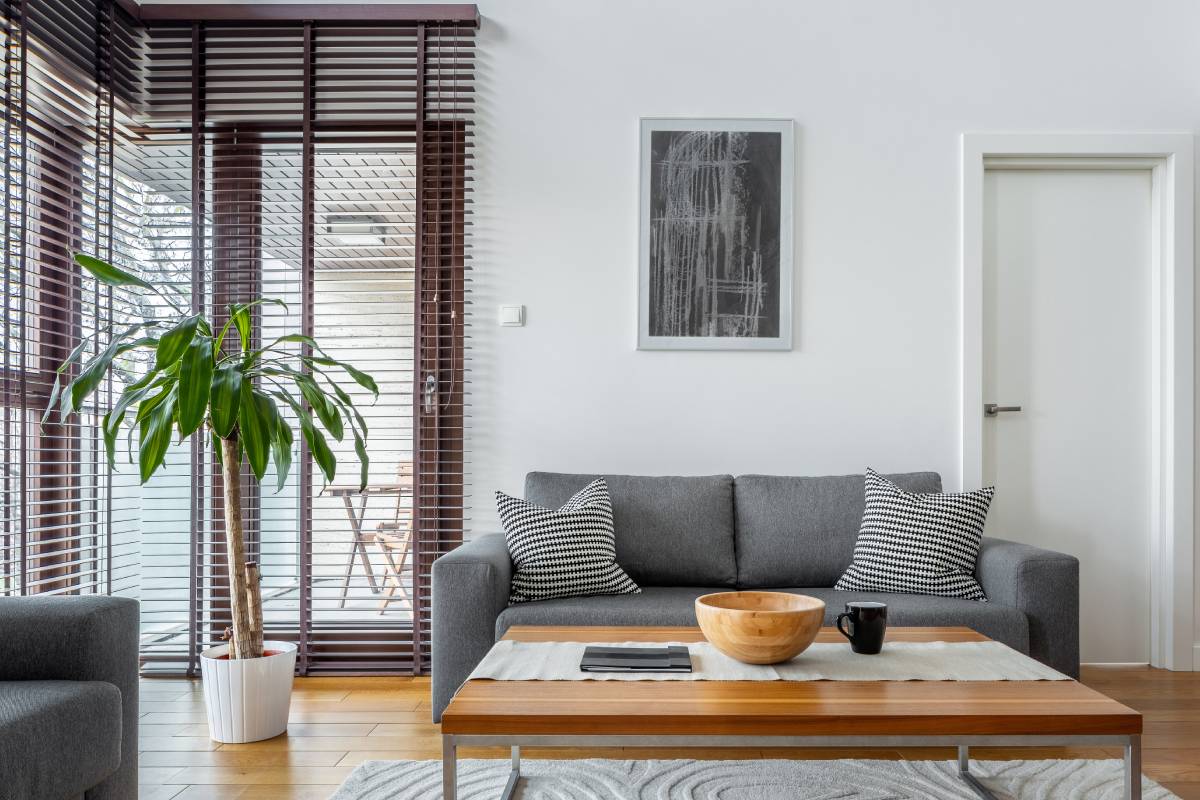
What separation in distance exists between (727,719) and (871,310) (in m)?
2.34

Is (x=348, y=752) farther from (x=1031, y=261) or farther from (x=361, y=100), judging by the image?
(x=1031, y=261)

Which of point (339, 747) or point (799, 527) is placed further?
point (799, 527)

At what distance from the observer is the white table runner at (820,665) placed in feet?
5.59

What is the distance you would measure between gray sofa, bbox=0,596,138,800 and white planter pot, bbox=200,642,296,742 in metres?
0.66

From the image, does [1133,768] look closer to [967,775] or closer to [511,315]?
[967,775]

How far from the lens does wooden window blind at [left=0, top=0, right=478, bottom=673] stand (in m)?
3.39

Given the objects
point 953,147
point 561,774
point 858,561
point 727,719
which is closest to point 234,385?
point 561,774

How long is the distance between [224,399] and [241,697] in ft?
2.96

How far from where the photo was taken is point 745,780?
2.24m

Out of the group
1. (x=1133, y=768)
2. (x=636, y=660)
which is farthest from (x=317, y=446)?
(x=1133, y=768)

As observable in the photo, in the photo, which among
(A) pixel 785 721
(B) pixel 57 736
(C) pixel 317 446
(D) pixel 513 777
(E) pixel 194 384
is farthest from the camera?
(C) pixel 317 446

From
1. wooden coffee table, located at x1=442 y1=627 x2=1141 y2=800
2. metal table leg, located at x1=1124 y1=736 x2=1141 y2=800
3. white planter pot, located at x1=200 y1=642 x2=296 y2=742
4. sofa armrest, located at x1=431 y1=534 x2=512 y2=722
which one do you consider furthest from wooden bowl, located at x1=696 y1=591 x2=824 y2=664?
white planter pot, located at x1=200 y1=642 x2=296 y2=742

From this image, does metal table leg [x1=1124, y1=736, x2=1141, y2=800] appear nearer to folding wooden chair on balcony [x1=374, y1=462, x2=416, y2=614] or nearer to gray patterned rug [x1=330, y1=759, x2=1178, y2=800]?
gray patterned rug [x1=330, y1=759, x2=1178, y2=800]

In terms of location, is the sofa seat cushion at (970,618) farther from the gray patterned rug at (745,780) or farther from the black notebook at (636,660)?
the black notebook at (636,660)
